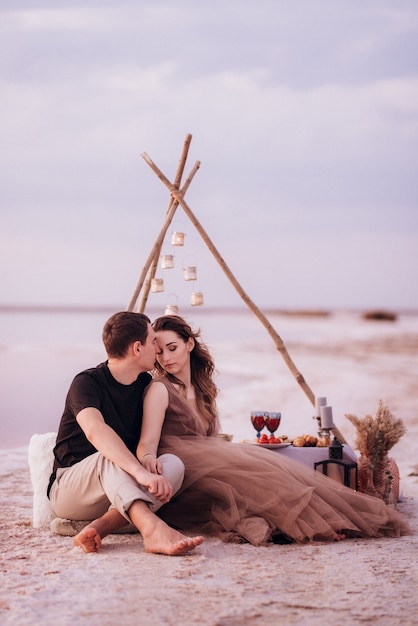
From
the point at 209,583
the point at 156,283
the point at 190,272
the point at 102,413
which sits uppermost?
the point at 190,272

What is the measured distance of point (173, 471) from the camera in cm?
436

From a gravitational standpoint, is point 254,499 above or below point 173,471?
below

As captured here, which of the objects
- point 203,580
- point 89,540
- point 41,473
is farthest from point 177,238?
point 203,580

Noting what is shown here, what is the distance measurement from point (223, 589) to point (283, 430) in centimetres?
626

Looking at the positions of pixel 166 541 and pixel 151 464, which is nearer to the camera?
pixel 166 541

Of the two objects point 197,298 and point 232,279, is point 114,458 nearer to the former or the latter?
point 232,279

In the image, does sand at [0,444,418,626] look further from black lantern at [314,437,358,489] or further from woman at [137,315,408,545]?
black lantern at [314,437,358,489]

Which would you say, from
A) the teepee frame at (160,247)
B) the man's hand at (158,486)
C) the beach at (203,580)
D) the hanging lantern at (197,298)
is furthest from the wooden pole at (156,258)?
the man's hand at (158,486)

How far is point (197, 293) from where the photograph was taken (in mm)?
7238

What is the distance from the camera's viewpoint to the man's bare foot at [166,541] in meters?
3.95

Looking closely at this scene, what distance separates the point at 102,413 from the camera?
4.49 m

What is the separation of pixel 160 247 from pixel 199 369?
188 cm

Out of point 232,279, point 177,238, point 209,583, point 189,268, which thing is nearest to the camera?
point 209,583

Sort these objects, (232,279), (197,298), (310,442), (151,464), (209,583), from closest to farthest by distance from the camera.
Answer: (209,583)
(151,464)
(310,442)
(232,279)
(197,298)
